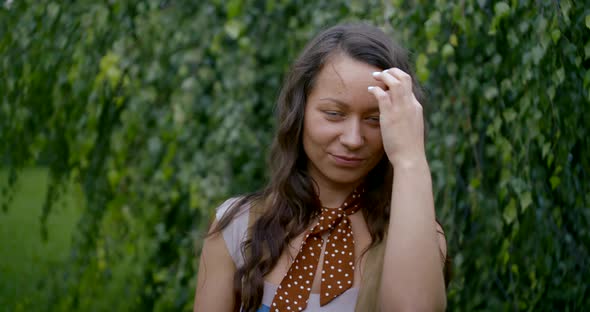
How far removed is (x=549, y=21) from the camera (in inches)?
79.8

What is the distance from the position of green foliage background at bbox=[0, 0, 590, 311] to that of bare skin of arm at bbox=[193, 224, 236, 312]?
944 mm

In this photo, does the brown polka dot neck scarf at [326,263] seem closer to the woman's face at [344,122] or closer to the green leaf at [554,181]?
the woman's face at [344,122]

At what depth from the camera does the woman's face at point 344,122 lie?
1337 millimetres

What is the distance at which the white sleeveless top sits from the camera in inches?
52.6

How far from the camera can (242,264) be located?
1.40m

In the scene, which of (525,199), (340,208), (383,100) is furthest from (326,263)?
(525,199)

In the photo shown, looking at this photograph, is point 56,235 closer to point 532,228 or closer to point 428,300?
point 532,228

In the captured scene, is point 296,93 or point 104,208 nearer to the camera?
point 296,93

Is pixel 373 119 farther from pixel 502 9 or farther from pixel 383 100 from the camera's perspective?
pixel 502 9

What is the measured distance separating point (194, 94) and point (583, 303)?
1.41 metres

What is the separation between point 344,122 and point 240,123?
1.23 metres

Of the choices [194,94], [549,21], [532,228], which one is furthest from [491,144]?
[194,94]

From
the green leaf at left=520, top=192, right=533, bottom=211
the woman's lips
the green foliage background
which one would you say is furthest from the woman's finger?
the green leaf at left=520, top=192, right=533, bottom=211

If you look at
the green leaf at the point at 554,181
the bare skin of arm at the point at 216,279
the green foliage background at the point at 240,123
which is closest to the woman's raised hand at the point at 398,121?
the bare skin of arm at the point at 216,279
